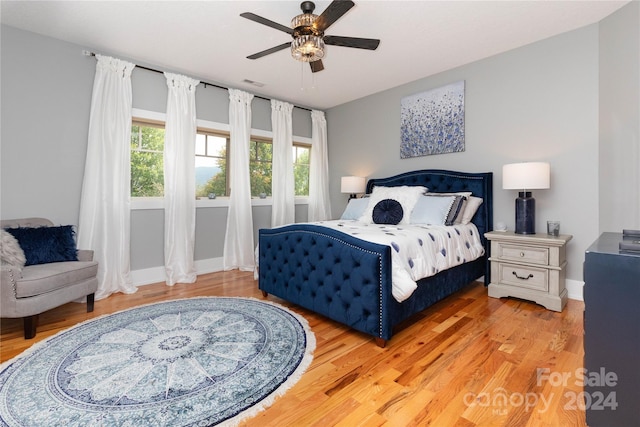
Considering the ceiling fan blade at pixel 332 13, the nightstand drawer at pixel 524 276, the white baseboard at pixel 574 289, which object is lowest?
the white baseboard at pixel 574 289

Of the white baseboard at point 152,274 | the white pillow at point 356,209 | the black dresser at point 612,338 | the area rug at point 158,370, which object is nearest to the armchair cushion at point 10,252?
the area rug at point 158,370

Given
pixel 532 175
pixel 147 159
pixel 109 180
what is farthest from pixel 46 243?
pixel 532 175

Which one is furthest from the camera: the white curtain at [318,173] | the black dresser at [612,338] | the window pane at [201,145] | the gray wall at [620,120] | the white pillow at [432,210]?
the white curtain at [318,173]

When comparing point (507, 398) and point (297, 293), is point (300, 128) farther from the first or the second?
point (507, 398)

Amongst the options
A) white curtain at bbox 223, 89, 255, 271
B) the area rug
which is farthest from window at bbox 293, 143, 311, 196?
the area rug

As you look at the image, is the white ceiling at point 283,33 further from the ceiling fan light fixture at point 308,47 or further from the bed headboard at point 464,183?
the bed headboard at point 464,183

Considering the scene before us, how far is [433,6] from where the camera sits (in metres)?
2.53

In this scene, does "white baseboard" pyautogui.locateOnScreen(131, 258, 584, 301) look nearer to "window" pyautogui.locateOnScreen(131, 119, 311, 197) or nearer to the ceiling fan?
"window" pyautogui.locateOnScreen(131, 119, 311, 197)

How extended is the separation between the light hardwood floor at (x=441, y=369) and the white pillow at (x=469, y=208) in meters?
0.96

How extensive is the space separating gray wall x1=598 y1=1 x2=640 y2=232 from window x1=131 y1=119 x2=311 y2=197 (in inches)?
155

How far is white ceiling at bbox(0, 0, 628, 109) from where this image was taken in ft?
8.34

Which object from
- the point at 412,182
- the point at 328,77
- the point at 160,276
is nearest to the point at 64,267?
the point at 160,276

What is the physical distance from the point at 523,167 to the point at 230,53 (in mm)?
3273

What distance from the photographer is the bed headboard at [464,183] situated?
346 cm
